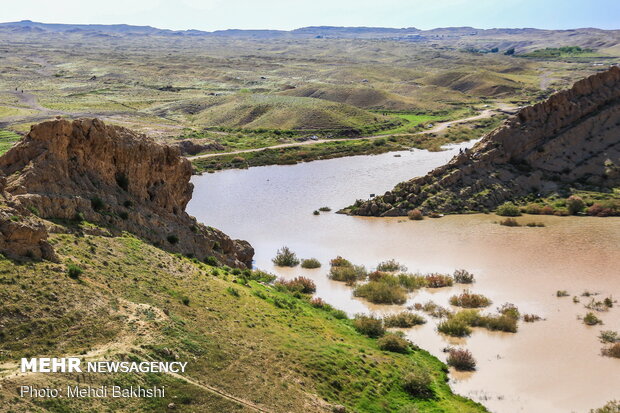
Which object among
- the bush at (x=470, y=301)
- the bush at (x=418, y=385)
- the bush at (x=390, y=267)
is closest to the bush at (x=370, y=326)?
the bush at (x=418, y=385)

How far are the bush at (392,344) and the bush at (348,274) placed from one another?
951 centimetres

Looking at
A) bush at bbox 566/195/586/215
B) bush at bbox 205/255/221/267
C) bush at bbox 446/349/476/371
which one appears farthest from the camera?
bush at bbox 566/195/586/215

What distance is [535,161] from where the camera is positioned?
53812 mm

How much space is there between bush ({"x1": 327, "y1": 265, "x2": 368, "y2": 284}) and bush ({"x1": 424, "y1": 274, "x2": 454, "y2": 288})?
3695mm

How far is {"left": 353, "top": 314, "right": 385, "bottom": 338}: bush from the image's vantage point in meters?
26.5

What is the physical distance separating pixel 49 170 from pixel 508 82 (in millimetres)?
146191

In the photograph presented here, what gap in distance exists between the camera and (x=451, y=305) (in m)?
31.2

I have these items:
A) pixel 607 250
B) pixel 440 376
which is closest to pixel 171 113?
pixel 607 250

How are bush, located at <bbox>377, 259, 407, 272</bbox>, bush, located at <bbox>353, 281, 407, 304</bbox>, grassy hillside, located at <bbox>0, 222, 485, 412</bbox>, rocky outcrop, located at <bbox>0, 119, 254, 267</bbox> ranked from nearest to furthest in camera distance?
1. grassy hillside, located at <bbox>0, 222, 485, 412</bbox>
2. rocky outcrop, located at <bbox>0, 119, 254, 267</bbox>
3. bush, located at <bbox>353, 281, 407, 304</bbox>
4. bush, located at <bbox>377, 259, 407, 272</bbox>

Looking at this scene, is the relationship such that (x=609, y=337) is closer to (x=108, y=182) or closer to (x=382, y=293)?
(x=382, y=293)

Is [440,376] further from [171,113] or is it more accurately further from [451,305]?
[171,113]

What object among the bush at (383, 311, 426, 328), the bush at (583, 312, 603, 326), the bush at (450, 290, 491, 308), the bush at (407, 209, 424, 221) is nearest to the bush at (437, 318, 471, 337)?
the bush at (383, 311, 426, 328)

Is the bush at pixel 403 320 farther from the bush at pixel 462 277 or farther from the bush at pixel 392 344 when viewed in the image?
the bush at pixel 462 277

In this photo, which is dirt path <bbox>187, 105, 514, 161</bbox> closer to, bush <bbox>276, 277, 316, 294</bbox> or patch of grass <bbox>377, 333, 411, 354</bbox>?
bush <bbox>276, 277, 316, 294</bbox>
